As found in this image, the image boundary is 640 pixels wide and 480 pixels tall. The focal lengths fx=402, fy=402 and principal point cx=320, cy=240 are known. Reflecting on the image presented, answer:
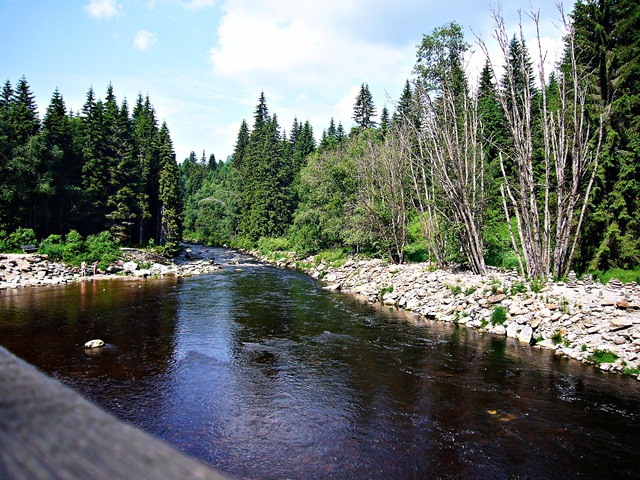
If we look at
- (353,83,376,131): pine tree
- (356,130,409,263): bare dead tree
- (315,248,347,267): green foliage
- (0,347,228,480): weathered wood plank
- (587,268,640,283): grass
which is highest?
(353,83,376,131): pine tree

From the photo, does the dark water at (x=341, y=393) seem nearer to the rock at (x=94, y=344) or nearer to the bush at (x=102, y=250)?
the rock at (x=94, y=344)

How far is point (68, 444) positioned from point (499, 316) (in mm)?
17219

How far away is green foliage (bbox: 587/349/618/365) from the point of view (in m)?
11.9

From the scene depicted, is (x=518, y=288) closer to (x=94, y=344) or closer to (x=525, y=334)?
(x=525, y=334)

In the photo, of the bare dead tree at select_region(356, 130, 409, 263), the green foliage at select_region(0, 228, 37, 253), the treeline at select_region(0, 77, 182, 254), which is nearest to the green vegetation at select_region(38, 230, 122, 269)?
the green foliage at select_region(0, 228, 37, 253)

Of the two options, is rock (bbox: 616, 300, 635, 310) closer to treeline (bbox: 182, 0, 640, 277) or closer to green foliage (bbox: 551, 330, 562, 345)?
green foliage (bbox: 551, 330, 562, 345)

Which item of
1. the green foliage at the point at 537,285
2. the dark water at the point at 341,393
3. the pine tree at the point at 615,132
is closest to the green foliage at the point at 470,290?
the green foliage at the point at 537,285

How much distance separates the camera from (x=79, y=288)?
2442 centimetres

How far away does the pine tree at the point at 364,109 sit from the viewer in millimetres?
57156

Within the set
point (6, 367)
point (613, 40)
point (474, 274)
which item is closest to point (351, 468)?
point (6, 367)

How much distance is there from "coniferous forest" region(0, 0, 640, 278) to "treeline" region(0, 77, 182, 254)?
0.16 metres

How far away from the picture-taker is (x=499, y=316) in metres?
15.9

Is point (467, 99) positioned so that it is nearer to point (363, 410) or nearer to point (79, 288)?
point (363, 410)

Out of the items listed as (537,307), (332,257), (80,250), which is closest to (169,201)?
(80,250)
